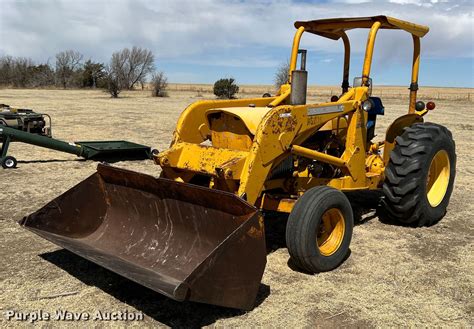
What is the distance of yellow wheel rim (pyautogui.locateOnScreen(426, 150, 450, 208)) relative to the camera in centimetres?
592

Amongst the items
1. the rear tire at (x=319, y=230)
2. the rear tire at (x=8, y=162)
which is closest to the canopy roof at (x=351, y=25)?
the rear tire at (x=319, y=230)

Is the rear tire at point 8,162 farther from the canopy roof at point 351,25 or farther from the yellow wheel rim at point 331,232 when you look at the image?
the yellow wheel rim at point 331,232

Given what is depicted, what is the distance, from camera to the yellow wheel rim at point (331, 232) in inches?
171

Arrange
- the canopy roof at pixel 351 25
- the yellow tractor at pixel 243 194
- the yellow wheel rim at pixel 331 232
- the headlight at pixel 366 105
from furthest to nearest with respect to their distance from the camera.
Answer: the canopy roof at pixel 351 25 < the headlight at pixel 366 105 < the yellow wheel rim at pixel 331 232 < the yellow tractor at pixel 243 194

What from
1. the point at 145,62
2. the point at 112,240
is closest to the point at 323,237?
the point at 112,240

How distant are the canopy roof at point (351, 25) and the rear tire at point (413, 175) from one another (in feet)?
3.99

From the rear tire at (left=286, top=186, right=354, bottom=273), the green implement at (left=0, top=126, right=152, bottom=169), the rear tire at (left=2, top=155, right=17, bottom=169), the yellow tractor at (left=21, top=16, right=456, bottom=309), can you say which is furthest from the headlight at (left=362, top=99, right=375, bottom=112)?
the rear tire at (left=2, top=155, right=17, bottom=169)

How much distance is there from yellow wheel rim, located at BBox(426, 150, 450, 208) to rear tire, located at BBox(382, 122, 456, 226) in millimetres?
167

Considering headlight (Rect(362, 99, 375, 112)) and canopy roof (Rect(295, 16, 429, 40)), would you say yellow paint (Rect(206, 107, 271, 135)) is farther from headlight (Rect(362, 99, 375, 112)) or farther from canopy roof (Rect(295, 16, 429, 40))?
canopy roof (Rect(295, 16, 429, 40))

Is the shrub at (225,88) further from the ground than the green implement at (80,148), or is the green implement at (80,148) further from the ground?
the shrub at (225,88)

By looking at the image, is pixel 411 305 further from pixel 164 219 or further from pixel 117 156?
pixel 117 156

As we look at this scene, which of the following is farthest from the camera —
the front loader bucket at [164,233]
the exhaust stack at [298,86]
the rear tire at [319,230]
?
the exhaust stack at [298,86]

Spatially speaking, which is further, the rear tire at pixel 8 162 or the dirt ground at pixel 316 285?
the rear tire at pixel 8 162

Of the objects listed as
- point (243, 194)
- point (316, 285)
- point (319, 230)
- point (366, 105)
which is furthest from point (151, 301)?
point (366, 105)
